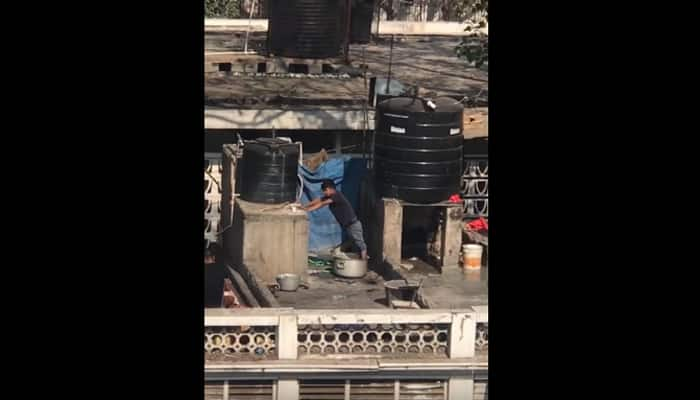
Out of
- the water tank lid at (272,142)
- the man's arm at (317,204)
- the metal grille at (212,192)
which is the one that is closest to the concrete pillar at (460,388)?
the man's arm at (317,204)

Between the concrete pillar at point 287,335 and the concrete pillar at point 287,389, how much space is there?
161 millimetres

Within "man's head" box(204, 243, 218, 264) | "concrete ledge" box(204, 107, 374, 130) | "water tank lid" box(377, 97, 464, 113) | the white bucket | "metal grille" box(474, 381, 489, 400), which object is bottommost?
"metal grille" box(474, 381, 489, 400)

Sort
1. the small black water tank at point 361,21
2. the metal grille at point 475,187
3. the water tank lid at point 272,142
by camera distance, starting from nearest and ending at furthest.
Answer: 1. the water tank lid at point 272,142
2. the metal grille at point 475,187
3. the small black water tank at point 361,21

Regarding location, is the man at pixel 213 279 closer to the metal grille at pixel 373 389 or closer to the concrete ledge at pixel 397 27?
the metal grille at pixel 373 389

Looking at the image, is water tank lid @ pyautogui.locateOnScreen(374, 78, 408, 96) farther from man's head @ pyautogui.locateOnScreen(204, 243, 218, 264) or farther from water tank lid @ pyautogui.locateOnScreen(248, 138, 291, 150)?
man's head @ pyautogui.locateOnScreen(204, 243, 218, 264)

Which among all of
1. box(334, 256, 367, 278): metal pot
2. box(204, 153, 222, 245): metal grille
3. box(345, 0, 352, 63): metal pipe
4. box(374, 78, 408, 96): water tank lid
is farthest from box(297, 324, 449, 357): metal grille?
box(345, 0, 352, 63): metal pipe

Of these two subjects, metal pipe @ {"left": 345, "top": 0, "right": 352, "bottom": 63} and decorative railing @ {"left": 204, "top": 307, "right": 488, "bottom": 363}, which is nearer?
decorative railing @ {"left": 204, "top": 307, "right": 488, "bottom": 363}

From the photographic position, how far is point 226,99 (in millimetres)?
12750

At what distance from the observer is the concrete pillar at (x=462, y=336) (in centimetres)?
1016

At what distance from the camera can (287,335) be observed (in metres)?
9.97

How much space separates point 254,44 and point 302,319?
6797 mm

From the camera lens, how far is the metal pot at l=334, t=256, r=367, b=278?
11.7m

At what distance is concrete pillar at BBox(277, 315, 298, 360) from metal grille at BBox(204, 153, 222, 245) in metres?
2.39
